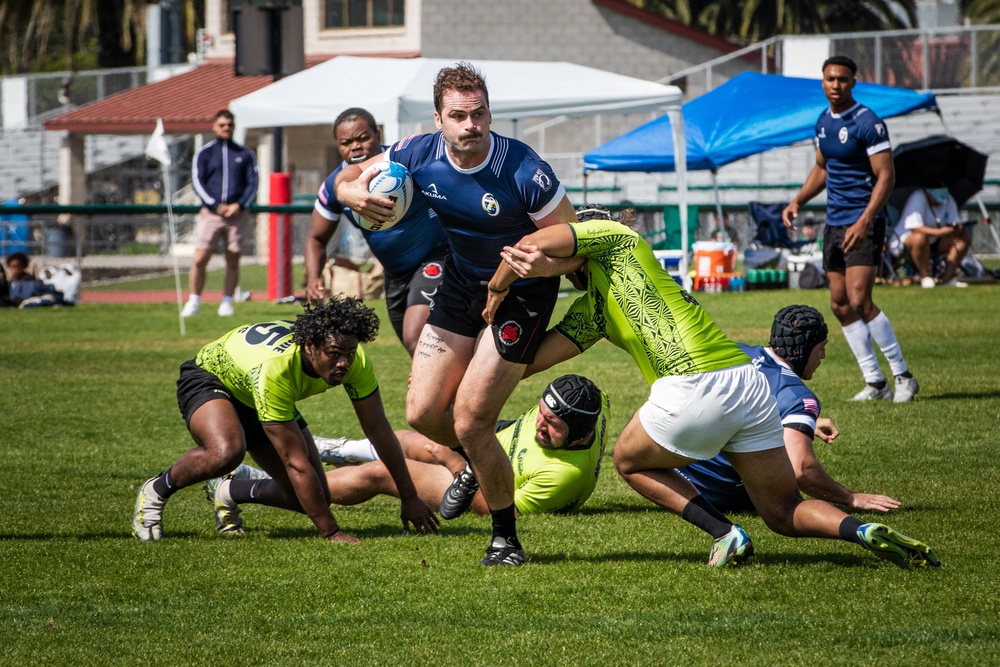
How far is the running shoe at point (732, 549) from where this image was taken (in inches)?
203

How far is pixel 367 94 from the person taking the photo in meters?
18.1

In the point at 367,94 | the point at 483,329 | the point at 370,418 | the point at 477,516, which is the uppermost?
the point at 367,94

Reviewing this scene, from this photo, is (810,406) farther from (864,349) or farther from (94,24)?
(94,24)

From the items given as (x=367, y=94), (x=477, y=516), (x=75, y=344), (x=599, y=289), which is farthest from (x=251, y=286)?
(x=599, y=289)

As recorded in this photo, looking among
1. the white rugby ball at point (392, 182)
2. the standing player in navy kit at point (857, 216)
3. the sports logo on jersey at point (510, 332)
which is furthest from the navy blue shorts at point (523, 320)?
the standing player in navy kit at point (857, 216)

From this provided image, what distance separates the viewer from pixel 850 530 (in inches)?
194

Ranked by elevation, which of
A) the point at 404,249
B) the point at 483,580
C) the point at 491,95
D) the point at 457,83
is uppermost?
the point at 491,95

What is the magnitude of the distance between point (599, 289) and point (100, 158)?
3751cm

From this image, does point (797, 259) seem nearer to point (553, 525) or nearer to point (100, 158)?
point (553, 525)

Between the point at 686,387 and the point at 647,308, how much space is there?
0.35 metres

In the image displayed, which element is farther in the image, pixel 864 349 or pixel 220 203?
pixel 220 203

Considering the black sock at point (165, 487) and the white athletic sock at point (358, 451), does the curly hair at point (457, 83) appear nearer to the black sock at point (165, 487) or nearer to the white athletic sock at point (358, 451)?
the black sock at point (165, 487)

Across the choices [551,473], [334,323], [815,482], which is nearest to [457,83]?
[334,323]

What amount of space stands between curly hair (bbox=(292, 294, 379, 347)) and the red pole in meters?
12.9
